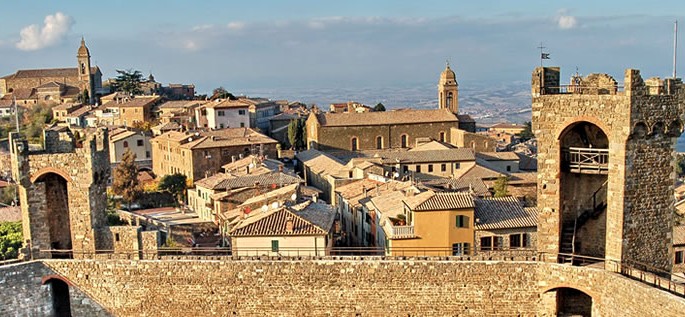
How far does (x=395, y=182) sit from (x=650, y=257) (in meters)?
21.9

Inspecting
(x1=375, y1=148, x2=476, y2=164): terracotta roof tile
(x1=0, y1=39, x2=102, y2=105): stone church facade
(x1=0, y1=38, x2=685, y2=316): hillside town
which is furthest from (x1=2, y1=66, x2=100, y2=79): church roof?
(x1=375, y1=148, x2=476, y2=164): terracotta roof tile

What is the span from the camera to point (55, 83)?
102 metres

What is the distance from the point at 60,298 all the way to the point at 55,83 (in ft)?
287

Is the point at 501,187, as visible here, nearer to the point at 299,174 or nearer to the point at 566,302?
the point at 299,174

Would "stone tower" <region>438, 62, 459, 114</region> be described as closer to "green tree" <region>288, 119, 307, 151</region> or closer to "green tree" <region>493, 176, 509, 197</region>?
"green tree" <region>288, 119, 307, 151</region>

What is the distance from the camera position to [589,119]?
17.9 metres

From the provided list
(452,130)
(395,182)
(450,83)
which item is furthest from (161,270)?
(450,83)

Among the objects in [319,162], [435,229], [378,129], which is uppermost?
[378,129]

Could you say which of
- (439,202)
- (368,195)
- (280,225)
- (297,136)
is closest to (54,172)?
(280,225)

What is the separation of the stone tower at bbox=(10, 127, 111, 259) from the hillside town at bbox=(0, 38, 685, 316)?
0.14ft

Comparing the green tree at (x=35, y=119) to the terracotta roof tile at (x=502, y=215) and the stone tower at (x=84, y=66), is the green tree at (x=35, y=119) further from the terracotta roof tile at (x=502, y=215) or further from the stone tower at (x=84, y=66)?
the terracotta roof tile at (x=502, y=215)

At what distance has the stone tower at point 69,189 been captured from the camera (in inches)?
872

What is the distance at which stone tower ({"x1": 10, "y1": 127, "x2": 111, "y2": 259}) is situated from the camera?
2214cm

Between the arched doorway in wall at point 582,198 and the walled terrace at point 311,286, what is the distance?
51.7 inches
